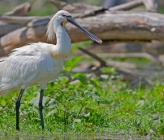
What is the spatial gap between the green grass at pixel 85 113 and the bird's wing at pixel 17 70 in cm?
41

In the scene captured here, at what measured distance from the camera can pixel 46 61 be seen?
7590 mm

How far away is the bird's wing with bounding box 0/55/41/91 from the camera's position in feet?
25.0

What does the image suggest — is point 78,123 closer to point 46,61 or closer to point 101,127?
point 101,127

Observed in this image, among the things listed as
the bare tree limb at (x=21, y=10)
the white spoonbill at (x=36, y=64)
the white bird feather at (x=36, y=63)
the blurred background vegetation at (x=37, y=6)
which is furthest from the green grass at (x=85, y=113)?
the blurred background vegetation at (x=37, y=6)

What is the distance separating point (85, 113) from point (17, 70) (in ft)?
3.37

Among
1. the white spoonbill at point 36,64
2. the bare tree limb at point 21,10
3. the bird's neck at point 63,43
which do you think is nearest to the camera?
the white spoonbill at point 36,64

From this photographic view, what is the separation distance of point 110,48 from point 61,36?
9237 millimetres

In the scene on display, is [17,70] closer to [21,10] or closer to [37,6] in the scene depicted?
[21,10]

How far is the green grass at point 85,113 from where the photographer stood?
24.2ft

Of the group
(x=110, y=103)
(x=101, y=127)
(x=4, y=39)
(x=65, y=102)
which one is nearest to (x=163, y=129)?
(x=101, y=127)

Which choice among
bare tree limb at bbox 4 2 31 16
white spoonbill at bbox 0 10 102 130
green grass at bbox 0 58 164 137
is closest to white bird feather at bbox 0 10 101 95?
white spoonbill at bbox 0 10 102 130

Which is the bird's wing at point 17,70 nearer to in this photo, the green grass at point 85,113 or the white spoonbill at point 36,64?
the white spoonbill at point 36,64

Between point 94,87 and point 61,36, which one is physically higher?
point 61,36

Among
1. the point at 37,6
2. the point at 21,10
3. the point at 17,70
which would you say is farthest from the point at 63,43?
the point at 37,6
